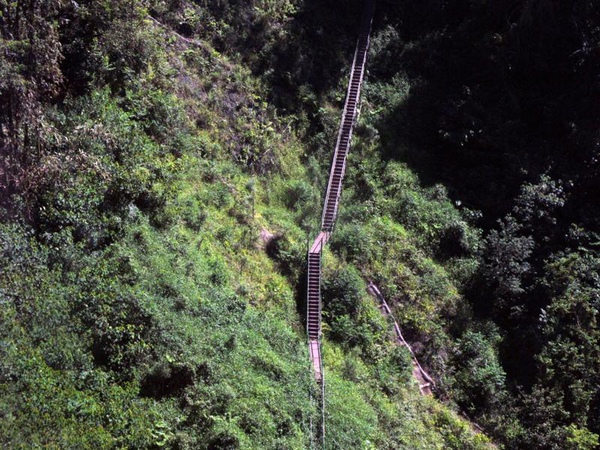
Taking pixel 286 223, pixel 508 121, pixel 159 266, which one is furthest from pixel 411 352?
pixel 508 121

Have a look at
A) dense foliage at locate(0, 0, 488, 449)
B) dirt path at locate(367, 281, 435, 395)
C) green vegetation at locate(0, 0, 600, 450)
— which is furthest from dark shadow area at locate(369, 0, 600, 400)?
dense foliage at locate(0, 0, 488, 449)

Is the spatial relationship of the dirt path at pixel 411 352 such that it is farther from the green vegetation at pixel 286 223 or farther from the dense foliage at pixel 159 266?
the dense foliage at pixel 159 266

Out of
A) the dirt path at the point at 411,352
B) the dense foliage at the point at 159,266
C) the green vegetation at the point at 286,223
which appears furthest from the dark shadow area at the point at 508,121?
the dense foliage at the point at 159,266

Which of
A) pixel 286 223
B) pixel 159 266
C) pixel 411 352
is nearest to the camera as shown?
pixel 159 266

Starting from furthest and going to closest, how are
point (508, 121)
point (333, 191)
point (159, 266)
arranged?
point (508, 121) < point (333, 191) < point (159, 266)

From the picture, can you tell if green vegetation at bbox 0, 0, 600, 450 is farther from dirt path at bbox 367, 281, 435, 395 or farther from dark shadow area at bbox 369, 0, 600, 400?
dirt path at bbox 367, 281, 435, 395

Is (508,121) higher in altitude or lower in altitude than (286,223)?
higher

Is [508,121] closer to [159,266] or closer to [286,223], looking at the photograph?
[286,223]
